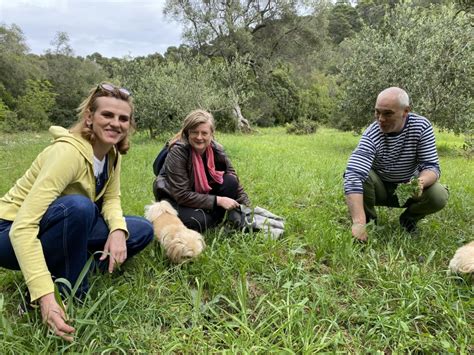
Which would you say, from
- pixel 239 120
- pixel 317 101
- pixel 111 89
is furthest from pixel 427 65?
pixel 317 101

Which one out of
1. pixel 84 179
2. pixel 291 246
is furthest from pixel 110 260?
pixel 291 246

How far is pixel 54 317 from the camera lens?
68.6 inches

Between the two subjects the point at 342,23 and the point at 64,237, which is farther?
the point at 342,23

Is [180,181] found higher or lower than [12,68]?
lower

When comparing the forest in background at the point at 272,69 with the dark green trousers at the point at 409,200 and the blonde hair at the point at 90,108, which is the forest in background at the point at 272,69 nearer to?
the dark green trousers at the point at 409,200

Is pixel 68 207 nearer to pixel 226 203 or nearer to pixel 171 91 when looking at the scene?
pixel 226 203

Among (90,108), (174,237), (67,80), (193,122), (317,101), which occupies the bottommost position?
(317,101)

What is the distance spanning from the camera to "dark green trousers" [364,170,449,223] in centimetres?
331

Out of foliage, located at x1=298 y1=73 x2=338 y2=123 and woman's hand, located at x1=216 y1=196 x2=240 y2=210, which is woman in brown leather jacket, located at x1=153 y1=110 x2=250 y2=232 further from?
foliage, located at x1=298 y1=73 x2=338 y2=123

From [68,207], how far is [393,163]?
9.13 ft

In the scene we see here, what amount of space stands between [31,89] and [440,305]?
112 ft

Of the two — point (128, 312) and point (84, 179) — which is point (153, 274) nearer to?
point (128, 312)

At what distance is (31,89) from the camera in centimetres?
3038

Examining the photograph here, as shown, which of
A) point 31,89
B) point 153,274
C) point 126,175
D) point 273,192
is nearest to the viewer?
point 153,274
